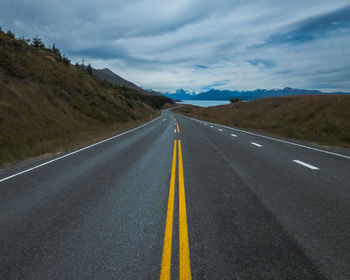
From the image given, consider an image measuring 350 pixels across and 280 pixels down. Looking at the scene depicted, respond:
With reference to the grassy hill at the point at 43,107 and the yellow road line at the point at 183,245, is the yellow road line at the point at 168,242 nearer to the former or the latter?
the yellow road line at the point at 183,245

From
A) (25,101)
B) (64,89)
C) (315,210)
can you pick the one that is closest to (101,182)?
(315,210)

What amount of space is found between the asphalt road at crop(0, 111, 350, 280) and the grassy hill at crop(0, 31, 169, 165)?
605 centimetres

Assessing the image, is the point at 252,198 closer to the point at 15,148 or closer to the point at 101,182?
the point at 101,182

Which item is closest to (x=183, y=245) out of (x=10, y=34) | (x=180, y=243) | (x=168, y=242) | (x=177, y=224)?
(x=180, y=243)

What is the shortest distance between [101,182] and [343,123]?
19734mm

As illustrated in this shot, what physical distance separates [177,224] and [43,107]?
2131 cm

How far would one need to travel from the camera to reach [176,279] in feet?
7.41

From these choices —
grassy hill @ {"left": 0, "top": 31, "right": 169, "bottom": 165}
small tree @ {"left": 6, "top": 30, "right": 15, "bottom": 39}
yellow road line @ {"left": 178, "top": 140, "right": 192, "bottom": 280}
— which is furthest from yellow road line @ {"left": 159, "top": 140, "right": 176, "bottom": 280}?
small tree @ {"left": 6, "top": 30, "right": 15, "bottom": 39}

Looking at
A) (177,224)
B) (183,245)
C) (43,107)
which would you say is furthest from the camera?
(43,107)

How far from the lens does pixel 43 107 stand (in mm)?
19984

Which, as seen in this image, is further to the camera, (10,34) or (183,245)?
(10,34)

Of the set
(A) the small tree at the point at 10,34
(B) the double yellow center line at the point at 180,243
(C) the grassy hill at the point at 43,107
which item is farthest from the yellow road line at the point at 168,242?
(A) the small tree at the point at 10,34

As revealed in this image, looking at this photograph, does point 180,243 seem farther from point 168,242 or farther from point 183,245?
point 168,242

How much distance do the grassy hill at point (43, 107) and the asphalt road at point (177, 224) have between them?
605 cm
